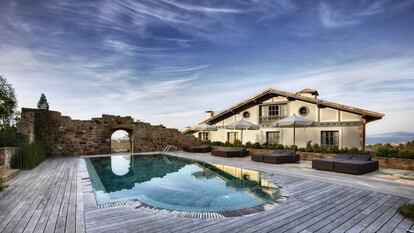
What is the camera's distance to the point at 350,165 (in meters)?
7.70

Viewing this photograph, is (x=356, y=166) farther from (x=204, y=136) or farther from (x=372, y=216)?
(x=204, y=136)

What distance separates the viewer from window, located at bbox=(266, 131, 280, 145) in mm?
17250

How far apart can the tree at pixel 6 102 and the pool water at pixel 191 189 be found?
20.3 ft

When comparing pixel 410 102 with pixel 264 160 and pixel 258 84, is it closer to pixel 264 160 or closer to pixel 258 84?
pixel 258 84

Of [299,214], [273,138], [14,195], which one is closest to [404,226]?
[299,214]

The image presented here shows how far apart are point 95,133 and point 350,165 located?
51.4 ft

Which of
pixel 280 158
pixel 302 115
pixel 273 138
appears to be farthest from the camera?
pixel 273 138

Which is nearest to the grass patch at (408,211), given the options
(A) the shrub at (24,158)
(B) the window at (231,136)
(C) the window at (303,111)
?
(A) the shrub at (24,158)

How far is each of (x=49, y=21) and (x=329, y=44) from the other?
1462 cm

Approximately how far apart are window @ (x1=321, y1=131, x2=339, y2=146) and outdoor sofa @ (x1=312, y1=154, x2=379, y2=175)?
6142 millimetres

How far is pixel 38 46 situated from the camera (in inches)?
404

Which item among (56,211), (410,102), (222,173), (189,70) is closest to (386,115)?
(410,102)

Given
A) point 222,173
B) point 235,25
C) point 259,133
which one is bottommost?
point 222,173

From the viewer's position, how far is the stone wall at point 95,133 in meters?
14.1
